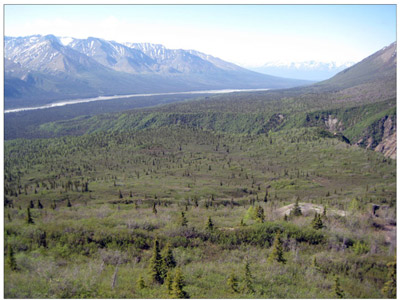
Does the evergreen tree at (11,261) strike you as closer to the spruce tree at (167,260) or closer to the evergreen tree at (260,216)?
the spruce tree at (167,260)

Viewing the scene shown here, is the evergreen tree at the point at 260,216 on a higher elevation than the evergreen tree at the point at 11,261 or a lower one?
lower

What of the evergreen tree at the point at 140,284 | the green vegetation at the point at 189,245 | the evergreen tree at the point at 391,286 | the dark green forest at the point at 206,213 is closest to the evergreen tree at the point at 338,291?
the dark green forest at the point at 206,213

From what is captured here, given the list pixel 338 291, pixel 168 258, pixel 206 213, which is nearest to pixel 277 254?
pixel 338 291

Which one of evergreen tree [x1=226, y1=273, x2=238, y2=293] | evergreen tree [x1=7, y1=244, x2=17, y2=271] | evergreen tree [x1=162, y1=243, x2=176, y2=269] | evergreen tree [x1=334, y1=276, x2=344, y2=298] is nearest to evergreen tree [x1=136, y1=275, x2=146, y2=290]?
evergreen tree [x1=162, y1=243, x2=176, y2=269]

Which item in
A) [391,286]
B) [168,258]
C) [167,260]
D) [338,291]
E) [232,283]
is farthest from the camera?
[168,258]

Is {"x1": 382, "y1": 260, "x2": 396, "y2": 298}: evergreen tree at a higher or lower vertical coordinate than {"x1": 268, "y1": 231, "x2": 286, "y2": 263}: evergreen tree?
lower

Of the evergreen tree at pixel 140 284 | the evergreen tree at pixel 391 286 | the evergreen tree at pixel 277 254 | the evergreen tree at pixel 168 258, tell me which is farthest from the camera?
the evergreen tree at pixel 277 254

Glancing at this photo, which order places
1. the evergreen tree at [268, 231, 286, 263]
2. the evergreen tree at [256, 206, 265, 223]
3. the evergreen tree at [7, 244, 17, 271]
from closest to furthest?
the evergreen tree at [7, 244, 17, 271]
the evergreen tree at [268, 231, 286, 263]
the evergreen tree at [256, 206, 265, 223]

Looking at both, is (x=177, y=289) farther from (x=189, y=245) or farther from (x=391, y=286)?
(x=391, y=286)

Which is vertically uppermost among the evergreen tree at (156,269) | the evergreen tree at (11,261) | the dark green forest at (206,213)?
the evergreen tree at (11,261)

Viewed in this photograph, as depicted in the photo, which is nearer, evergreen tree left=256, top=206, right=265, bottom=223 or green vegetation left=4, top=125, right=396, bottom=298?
green vegetation left=4, top=125, right=396, bottom=298

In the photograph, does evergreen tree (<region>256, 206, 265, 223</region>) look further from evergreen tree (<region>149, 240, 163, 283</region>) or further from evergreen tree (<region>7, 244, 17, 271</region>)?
evergreen tree (<region>7, 244, 17, 271</region>)
